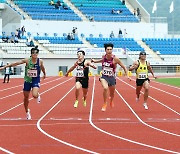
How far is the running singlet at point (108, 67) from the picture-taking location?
15.5 meters

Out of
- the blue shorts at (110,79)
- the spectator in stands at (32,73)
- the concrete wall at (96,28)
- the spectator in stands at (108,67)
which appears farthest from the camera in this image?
the concrete wall at (96,28)

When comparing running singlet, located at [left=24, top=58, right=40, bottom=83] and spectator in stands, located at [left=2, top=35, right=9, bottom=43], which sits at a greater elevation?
spectator in stands, located at [left=2, top=35, right=9, bottom=43]

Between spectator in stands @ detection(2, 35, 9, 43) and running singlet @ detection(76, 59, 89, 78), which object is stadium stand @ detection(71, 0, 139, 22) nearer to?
spectator in stands @ detection(2, 35, 9, 43)

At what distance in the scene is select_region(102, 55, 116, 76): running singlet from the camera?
15531mm

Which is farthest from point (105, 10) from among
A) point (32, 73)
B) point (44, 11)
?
point (32, 73)

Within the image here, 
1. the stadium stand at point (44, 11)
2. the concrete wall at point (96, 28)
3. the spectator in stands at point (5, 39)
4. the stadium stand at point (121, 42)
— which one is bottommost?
the stadium stand at point (121, 42)

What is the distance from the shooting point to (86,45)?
186ft

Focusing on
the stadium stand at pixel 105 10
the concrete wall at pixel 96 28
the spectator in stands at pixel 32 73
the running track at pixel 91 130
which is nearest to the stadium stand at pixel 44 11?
the concrete wall at pixel 96 28

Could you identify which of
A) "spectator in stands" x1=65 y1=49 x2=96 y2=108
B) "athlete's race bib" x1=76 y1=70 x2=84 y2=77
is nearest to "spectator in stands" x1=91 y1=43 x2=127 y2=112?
"spectator in stands" x1=65 y1=49 x2=96 y2=108

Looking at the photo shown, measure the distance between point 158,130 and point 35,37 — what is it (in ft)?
148

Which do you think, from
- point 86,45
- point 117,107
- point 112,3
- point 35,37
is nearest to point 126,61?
point 86,45

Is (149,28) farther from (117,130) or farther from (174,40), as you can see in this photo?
(117,130)

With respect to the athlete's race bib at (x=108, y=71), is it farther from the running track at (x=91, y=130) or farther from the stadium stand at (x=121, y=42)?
the stadium stand at (x=121, y=42)

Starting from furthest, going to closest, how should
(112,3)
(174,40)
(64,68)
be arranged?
(112,3) → (174,40) → (64,68)
